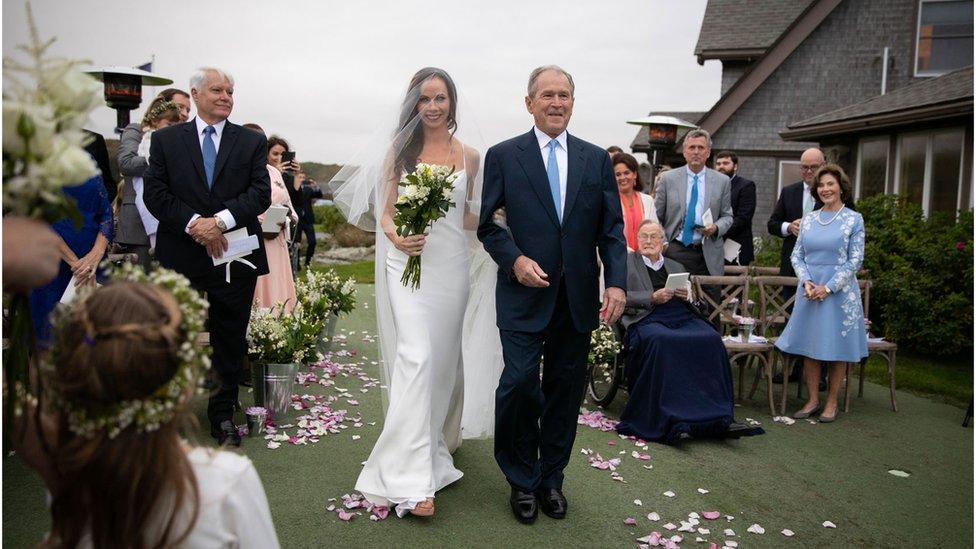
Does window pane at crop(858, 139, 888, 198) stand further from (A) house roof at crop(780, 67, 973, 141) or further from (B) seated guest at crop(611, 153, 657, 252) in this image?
(B) seated guest at crop(611, 153, 657, 252)

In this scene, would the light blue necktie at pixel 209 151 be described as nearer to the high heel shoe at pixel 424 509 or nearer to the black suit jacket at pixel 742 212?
the high heel shoe at pixel 424 509

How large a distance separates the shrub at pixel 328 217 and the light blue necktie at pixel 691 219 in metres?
16.1

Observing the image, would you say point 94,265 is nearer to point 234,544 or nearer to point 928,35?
point 234,544

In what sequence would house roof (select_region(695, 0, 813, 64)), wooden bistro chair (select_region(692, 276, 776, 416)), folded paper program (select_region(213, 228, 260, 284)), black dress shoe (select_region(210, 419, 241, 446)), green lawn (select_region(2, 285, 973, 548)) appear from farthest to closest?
house roof (select_region(695, 0, 813, 64)) < wooden bistro chair (select_region(692, 276, 776, 416)) < black dress shoe (select_region(210, 419, 241, 446)) < folded paper program (select_region(213, 228, 260, 284)) < green lawn (select_region(2, 285, 973, 548))

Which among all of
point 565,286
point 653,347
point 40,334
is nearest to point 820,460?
point 653,347

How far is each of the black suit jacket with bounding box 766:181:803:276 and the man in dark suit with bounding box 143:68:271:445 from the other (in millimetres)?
5478

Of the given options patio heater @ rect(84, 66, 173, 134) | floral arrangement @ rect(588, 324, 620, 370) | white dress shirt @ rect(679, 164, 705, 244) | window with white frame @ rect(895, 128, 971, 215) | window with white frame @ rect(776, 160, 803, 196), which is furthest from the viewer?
window with white frame @ rect(776, 160, 803, 196)

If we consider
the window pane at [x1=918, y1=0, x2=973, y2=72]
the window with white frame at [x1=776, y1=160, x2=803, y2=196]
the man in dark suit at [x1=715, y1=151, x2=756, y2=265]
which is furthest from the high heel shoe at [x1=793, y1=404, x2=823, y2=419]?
the window with white frame at [x1=776, y1=160, x2=803, y2=196]

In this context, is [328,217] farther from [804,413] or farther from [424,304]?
[424,304]

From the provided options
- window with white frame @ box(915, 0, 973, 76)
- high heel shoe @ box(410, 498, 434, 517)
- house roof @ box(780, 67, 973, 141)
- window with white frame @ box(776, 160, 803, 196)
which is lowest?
high heel shoe @ box(410, 498, 434, 517)

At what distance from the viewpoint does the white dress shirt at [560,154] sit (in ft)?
14.7

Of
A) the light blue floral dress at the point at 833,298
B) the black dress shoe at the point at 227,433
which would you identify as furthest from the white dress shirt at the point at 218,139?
the light blue floral dress at the point at 833,298

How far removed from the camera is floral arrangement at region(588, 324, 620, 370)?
6656 millimetres

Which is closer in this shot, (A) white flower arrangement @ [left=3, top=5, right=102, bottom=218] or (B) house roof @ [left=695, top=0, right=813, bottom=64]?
(A) white flower arrangement @ [left=3, top=5, right=102, bottom=218]
